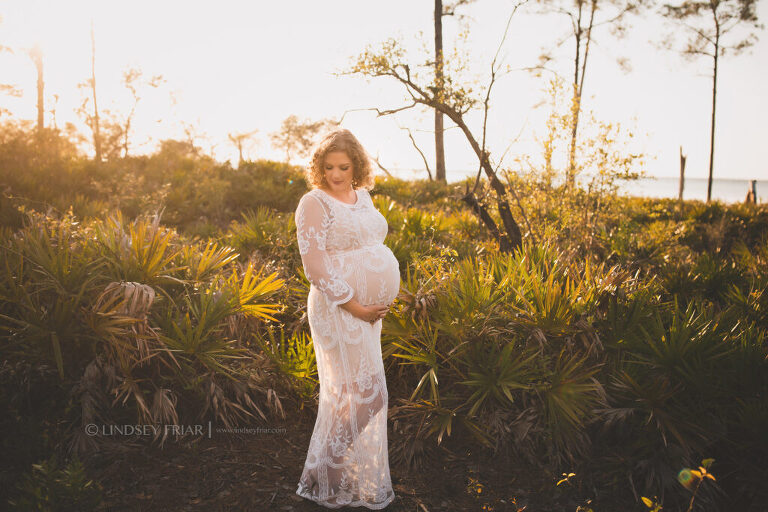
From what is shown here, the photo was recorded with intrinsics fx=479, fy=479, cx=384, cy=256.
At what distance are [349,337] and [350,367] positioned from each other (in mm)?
204

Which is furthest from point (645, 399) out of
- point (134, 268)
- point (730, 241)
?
point (730, 241)

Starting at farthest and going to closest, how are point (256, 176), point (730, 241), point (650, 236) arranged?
point (256, 176) < point (730, 241) < point (650, 236)

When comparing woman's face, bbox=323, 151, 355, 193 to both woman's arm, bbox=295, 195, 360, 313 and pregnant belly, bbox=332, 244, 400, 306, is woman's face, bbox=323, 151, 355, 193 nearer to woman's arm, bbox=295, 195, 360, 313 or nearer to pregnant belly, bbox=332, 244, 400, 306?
woman's arm, bbox=295, 195, 360, 313

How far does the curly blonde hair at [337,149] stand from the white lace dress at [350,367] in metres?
0.18

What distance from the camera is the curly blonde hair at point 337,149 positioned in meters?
3.01

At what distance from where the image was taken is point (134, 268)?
432 centimetres

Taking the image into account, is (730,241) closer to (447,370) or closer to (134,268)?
(447,370)

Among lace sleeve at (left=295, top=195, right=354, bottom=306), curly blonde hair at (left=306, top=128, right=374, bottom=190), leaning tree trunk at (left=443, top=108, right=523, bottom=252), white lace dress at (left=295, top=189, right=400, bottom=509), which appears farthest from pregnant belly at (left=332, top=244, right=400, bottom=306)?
leaning tree trunk at (left=443, top=108, right=523, bottom=252)

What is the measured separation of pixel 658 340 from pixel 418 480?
2213 mm

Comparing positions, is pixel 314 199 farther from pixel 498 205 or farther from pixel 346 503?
pixel 498 205

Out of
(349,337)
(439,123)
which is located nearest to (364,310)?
(349,337)

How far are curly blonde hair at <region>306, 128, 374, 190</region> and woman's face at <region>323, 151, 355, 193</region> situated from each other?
0.03 meters

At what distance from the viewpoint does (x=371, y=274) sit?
303cm

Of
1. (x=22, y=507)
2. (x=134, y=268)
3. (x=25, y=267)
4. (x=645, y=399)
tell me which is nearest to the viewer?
(x=22, y=507)
